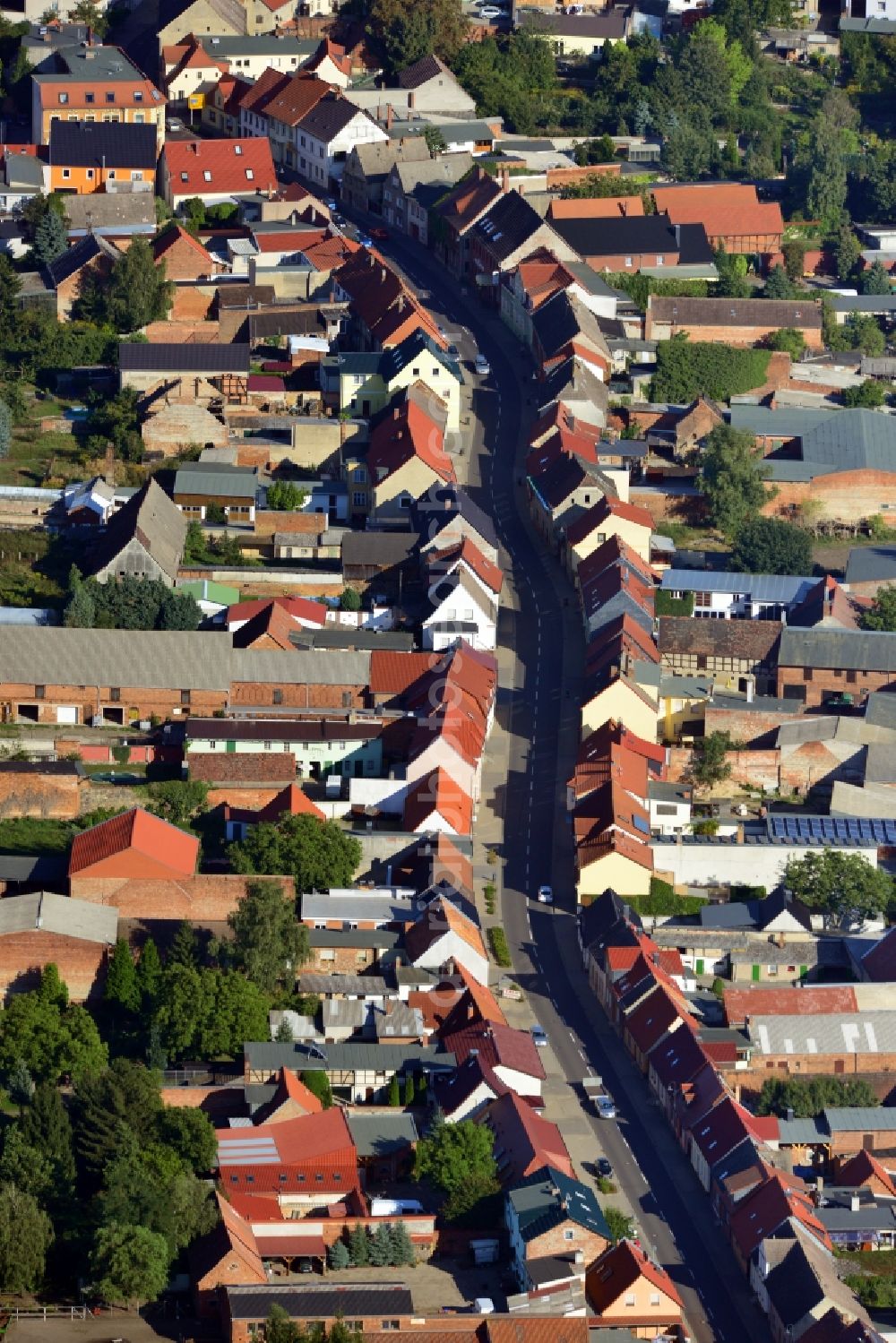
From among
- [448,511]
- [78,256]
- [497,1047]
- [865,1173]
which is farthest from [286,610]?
[78,256]

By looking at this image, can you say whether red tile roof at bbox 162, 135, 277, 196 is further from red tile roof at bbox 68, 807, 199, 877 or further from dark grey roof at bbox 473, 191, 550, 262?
red tile roof at bbox 68, 807, 199, 877

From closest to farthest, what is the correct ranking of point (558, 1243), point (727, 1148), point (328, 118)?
1. point (558, 1243)
2. point (727, 1148)
3. point (328, 118)

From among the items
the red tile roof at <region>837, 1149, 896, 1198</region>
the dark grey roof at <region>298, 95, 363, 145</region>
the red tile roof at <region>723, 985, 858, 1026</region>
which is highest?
the dark grey roof at <region>298, 95, 363, 145</region>

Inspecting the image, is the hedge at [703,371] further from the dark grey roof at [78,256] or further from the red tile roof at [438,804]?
the red tile roof at [438,804]

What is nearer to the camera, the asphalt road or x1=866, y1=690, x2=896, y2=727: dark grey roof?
the asphalt road

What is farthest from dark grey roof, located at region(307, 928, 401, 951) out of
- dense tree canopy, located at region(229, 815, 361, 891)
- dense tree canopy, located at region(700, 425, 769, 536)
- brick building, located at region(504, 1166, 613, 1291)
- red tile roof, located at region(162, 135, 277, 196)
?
red tile roof, located at region(162, 135, 277, 196)

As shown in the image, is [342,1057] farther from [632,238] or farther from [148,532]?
[632,238]

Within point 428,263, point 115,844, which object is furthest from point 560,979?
point 428,263
